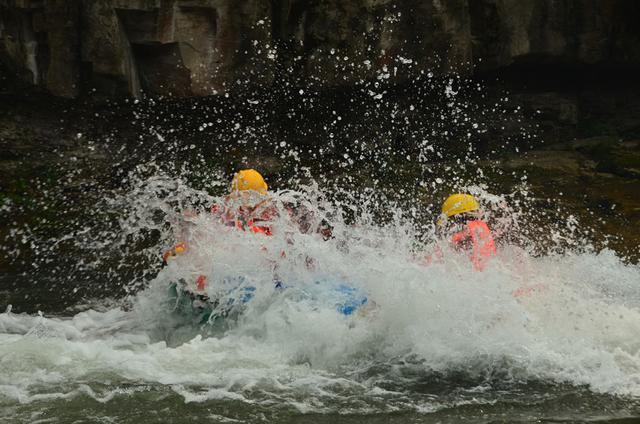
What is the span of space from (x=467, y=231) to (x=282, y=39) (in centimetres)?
662

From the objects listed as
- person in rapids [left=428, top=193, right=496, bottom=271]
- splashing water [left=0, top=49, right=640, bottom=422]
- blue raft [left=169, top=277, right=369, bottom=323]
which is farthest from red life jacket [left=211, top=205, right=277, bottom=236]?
person in rapids [left=428, top=193, right=496, bottom=271]

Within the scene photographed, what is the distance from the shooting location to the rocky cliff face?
40.4ft

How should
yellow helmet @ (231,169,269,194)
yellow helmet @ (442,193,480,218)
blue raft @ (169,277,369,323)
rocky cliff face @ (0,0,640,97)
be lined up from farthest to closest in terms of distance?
rocky cliff face @ (0,0,640,97) < yellow helmet @ (231,169,269,194) < yellow helmet @ (442,193,480,218) < blue raft @ (169,277,369,323)

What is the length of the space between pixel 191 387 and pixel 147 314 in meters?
2.13

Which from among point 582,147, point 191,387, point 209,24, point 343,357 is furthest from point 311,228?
point 582,147

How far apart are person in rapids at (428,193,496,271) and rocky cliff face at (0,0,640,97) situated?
19.0 ft

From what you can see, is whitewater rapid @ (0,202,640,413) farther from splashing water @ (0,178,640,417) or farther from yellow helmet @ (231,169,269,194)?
yellow helmet @ (231,169,269,194)

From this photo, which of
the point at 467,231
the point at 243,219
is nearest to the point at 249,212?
the point at 243,219

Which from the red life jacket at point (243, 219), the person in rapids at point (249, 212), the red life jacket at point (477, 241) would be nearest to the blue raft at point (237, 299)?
the person in rapids at point (249, 212)

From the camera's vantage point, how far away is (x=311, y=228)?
8.43 m

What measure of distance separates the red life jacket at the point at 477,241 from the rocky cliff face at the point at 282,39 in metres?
6.29

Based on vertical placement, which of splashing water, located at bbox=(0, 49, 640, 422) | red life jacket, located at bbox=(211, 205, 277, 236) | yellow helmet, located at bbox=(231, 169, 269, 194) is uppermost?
yellow helmet, located at bbox=(231, 169, 269, 194)

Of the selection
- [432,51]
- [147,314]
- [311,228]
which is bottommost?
[147,314]

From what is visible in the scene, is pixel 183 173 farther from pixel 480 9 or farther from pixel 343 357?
pixel 343 357
